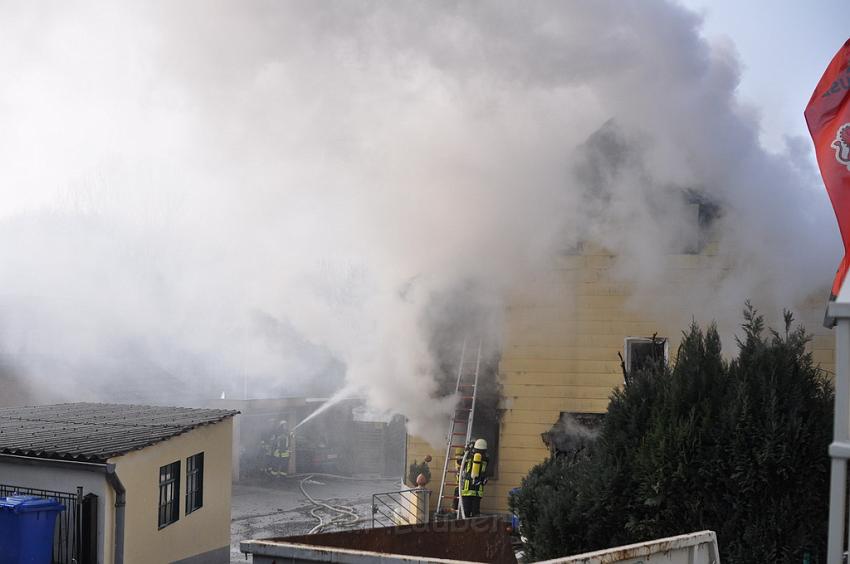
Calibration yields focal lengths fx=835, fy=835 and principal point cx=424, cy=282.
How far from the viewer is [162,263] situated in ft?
96.5

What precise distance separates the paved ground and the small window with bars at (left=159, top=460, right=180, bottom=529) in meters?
1.91

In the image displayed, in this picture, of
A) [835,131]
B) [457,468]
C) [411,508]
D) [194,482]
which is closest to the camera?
[835,131]

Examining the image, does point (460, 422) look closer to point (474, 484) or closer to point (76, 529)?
point (474, 484)

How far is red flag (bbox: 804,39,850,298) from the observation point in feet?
20.9

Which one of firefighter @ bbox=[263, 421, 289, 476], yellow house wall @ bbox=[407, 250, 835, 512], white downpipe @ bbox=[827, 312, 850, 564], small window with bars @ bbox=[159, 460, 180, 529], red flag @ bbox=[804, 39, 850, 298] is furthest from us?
firefighter @ bbox=[263, 421, 289, 476]

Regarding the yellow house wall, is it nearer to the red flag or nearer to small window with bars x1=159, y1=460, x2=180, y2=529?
small window with bars x1=159, y1=460, x2=180, y2=529

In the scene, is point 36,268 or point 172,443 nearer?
point 172,443

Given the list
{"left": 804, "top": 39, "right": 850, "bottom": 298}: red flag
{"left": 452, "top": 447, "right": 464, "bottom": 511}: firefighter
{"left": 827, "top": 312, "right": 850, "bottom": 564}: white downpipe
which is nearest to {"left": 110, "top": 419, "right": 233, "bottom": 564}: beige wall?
{"left": 452, "top": 447, "right": 464, "bottom": 511}: firefighter

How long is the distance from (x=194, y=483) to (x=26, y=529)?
302cm

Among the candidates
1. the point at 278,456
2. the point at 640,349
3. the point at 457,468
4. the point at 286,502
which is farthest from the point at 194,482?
the point at 278,456

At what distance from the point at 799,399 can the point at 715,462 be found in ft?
3.16

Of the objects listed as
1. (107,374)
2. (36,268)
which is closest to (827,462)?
(107,374)

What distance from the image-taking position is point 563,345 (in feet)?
42.2

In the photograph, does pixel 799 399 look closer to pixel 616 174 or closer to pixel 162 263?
pixel 616 174
